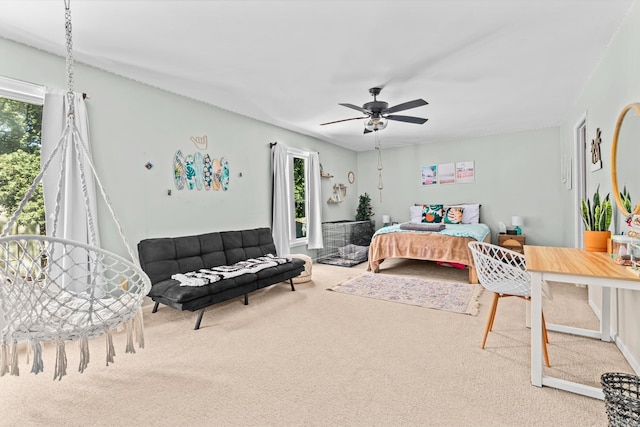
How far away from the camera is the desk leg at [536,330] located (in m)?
1.87

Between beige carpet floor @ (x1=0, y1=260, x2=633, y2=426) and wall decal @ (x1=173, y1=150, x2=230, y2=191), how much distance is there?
5.19 ft

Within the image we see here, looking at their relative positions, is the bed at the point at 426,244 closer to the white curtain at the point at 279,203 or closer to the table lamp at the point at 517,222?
the table lamp at the point at 517,222

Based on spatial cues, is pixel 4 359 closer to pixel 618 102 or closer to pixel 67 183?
pixel 67 183

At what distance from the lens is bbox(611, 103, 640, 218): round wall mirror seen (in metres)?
2.07

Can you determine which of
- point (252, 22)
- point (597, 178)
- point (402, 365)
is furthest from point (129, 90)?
point (597, 178)

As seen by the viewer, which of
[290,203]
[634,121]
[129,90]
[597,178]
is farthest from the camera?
[290,203]

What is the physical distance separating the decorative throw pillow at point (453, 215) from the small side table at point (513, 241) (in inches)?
30.4

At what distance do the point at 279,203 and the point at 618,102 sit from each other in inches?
157

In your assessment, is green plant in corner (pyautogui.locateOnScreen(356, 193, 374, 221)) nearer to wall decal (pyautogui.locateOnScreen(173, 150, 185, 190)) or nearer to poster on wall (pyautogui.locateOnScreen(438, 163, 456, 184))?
poster on wall (pyautogui.locateOnScreen(438, 163, 456, 184))

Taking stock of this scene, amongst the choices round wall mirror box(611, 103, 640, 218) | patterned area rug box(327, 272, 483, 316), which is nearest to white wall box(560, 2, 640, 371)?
round wall mirror box(611, 103, 640, 218)

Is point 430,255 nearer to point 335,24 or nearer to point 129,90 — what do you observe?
point 335,24

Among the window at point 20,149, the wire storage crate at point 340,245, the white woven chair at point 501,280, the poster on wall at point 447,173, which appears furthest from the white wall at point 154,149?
the poster on wall at point 447,173

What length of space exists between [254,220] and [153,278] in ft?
6.09

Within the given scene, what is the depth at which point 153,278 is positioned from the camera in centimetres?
305
